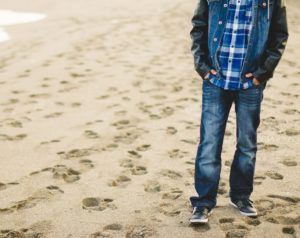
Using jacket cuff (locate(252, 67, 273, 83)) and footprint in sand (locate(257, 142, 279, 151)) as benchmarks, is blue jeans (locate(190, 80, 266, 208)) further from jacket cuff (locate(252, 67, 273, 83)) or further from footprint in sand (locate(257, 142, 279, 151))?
footprint in sand (locate(257, 142, 279, 151))

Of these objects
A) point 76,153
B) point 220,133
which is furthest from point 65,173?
point 220,133

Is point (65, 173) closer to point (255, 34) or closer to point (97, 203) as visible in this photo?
point (97, 203)

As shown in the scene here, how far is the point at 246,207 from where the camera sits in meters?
3.27

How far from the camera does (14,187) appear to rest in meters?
3.85

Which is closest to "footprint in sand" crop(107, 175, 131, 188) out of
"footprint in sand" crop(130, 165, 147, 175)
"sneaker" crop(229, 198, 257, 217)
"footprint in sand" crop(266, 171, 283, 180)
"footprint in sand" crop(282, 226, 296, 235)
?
Result: "footprint in sand" crop(130, 165, 147, 175)

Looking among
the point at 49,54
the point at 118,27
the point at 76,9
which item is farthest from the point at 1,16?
the point at 49,54

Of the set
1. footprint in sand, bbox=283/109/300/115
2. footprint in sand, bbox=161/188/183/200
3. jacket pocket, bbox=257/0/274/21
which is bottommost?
footprint in sand, bbox=161/188/183/200

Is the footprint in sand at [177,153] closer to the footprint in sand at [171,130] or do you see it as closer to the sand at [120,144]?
the sand at [120,144]

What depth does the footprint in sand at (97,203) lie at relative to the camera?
3482mm

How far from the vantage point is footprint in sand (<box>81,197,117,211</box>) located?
348 cm

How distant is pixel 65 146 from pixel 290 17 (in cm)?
976

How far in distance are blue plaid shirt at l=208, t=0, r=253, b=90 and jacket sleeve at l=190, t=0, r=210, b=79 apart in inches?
4.0

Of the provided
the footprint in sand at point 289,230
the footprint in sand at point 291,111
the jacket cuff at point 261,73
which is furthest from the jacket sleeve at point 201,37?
the footprint in sand at point 291,111

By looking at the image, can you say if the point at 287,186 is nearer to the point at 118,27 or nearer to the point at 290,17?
the point at 118,27
